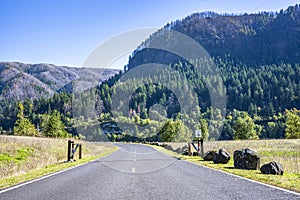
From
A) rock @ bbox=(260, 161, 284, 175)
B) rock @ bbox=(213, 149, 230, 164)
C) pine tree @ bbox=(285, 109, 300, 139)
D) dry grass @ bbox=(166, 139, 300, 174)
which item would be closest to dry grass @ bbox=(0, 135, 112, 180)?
rock @ bbox=(213, 149, 230, 164)

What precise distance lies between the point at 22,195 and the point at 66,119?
171652 mm

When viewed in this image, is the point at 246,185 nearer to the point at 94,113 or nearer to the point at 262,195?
the point at 262,195

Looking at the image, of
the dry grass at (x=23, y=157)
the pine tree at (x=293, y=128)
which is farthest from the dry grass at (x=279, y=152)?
the pine tree at (x=293, y=128)

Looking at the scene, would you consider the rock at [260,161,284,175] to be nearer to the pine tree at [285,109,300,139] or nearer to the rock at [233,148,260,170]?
the rock at [233,148,260,170]

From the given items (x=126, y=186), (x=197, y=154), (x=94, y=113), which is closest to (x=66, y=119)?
(x=94, y=113)

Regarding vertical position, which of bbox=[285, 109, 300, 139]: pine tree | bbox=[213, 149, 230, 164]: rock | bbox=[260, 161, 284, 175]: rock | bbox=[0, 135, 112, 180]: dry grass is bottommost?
bbox=[0, 135, 112, 180]: dry grass

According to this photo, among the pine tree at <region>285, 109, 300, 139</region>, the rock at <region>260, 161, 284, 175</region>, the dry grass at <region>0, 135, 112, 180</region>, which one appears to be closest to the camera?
the rock at <region>260, 161, 284, 175</region>

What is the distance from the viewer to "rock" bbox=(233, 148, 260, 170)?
51.9ft

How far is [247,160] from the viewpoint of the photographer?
632 inches

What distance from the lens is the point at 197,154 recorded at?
29.4 m

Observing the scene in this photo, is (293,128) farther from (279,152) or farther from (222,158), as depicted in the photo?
(222,158)

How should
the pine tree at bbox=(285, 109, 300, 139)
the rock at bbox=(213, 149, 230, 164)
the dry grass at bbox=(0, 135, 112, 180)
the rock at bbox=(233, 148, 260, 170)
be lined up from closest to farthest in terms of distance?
the rock at bbox=(233, 148, 260, 170) → the dry grass at bbox=(0, 135, 112, 180) → the rock at bbox=(213, 149, 230, 164) → the pine tree at bbox=(285, 109, 300, 139)

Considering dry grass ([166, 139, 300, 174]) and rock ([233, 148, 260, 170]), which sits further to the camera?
dry grass ([166, 139, 300, 174])

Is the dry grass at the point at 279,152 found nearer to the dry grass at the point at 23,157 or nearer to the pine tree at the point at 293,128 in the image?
the dry grass at the point at 23,157
